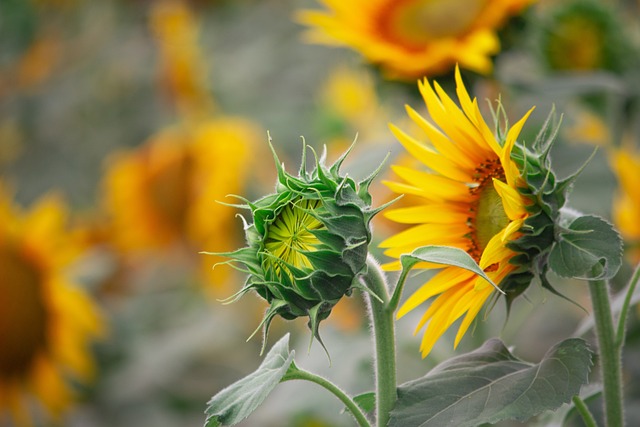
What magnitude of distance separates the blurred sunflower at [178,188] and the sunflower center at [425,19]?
597 mm

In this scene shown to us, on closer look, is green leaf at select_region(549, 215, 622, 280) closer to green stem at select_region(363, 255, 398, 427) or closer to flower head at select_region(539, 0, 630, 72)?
green stem at select_region(363, 255, 398, 427)

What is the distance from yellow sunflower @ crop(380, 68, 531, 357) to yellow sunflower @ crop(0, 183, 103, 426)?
822 mm

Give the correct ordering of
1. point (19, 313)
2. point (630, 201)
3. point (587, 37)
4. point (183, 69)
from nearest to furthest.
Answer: point (630, 201), point (587, 37), point (19, 313), point (183, 69)

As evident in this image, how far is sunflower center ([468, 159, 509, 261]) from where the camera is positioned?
410 millimetres

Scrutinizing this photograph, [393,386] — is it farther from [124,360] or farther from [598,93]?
[124,360]

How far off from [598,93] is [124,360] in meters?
0.79

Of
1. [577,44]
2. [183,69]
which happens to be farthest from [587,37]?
[183,69]

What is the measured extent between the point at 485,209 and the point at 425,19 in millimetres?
408

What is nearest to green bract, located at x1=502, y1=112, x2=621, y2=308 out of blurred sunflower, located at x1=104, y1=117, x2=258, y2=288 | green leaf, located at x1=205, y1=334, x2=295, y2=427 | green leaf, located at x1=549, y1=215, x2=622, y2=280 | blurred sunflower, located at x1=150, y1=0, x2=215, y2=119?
green leaf, located at x1=549, y1=215, x2=622, y2=280

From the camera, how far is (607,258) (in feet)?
1.27

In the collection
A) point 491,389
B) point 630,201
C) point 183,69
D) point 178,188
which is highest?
point 183,69

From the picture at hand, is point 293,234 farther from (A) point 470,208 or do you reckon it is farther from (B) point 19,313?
(B) point 19,313

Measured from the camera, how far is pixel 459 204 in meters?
0.43

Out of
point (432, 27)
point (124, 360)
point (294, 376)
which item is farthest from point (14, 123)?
point (294, 376)
